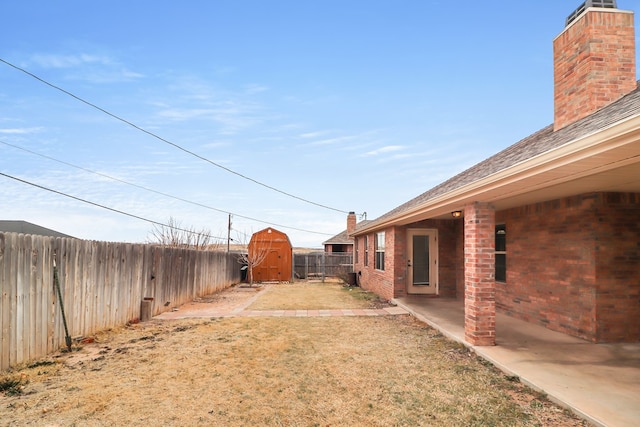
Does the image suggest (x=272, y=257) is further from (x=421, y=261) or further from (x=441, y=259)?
(x=441, y=259)

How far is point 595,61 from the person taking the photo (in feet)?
20.2

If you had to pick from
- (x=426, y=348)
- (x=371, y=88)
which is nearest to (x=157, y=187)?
(x=371, y=88)

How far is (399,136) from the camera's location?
20.8 m

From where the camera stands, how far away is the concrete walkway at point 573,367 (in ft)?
11.5

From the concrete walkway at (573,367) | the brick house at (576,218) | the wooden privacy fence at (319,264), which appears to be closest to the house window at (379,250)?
the concrete walkway at (573,367)

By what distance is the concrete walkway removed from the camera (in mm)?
3500

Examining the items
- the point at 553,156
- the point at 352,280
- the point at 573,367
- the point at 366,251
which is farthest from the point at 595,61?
the point at 352,280

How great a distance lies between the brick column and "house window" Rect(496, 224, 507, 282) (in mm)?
3325

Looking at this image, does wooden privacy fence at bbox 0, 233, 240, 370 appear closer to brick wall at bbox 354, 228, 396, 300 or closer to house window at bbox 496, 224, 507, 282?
brick wall at bbox 354, 228, 396, 300

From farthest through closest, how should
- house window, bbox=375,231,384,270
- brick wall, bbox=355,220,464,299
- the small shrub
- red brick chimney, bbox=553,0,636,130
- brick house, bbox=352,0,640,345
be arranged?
house window, bbox=375,231,384,270
brick wall, bbox=355,220,464,299
red brick chimney, bbox=553,0,636,130
brick house, bbox=352,0,640,345
the small shrub

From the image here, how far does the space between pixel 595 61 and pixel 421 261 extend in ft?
25.7

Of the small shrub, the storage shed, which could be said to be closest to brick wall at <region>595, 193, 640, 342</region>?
the small shrub

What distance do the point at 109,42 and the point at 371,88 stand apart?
9462mm

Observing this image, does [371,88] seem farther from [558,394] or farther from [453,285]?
[558,394]
